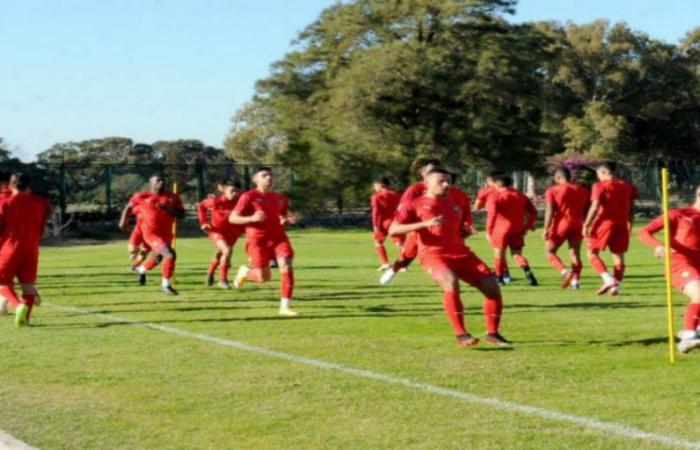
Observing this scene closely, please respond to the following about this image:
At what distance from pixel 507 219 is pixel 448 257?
749cm

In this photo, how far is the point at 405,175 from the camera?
4891 cm

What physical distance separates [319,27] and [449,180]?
144 feet

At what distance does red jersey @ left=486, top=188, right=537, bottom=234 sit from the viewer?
18.1 metres

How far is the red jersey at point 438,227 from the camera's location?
1073cm

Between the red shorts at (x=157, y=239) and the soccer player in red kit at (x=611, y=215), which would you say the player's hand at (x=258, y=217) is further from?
the soccer player in red kit at (x=611, y=215)

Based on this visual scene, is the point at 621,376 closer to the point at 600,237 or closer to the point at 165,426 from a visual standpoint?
the point at 165,426

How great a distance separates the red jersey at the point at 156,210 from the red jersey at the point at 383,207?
4.94m

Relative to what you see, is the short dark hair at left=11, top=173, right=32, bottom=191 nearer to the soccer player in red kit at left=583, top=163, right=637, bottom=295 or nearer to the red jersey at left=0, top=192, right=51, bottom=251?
the red jersey at left=0, top=192, right=51, bottom=251

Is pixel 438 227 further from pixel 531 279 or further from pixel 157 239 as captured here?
pixel 531 279

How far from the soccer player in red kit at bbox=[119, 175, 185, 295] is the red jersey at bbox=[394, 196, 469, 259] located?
690 cm

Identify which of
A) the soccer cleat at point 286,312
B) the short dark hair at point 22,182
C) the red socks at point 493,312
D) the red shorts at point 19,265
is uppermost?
the short dark hair at point 22,182

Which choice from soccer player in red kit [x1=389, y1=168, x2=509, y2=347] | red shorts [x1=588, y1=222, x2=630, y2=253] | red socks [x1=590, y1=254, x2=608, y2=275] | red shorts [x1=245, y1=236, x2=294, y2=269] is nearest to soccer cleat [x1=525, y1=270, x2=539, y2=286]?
red socks [x1=590, y1=254, x2=608, y2=275]

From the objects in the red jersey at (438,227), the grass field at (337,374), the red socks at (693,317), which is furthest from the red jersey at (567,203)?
the red socks at (693,317)

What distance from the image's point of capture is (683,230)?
1017cm
